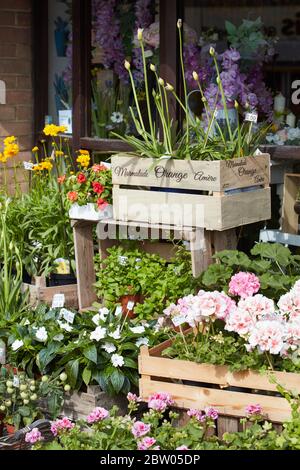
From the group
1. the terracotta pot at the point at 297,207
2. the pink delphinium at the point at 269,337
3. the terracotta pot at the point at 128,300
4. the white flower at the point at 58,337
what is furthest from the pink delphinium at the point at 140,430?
the terracotta pot at the point at 297,207

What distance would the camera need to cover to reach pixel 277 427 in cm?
Answer: 382

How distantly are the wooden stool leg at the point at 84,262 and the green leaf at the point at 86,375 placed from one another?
0.83m

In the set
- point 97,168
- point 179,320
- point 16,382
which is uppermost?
point 97,168

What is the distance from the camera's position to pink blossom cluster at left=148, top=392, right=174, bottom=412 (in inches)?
149

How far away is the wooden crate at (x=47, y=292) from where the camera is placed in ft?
17.9

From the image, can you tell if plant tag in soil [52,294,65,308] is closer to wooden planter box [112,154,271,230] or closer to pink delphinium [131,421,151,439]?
wooden planter box [112,154,271,230]

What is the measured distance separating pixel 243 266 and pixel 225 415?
2.64ft

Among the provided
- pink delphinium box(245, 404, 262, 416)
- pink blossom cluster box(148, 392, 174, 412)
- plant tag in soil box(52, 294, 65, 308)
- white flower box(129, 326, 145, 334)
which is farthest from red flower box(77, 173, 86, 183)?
pink delphinium box(245, 404, 262, 416)

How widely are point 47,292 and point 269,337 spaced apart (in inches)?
79.0

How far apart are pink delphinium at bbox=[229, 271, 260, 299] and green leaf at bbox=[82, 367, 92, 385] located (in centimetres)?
84

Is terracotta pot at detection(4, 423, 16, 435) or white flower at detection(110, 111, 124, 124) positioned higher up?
white flower at detection(110, 111, 124, 124)

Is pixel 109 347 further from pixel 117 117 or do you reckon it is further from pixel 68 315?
pixel 117 117

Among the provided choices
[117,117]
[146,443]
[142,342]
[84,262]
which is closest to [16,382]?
[142,342]

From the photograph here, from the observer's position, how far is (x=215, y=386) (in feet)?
13.7
